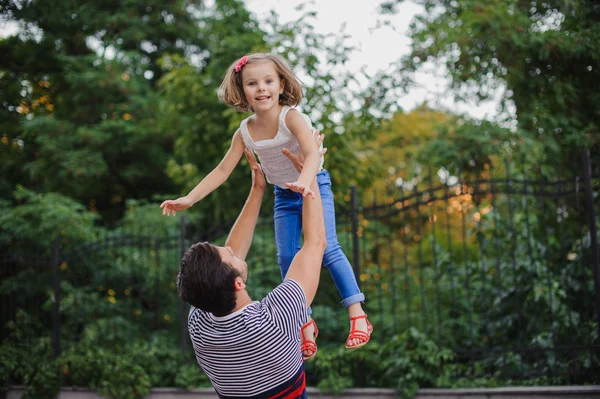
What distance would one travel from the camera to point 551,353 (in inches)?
202

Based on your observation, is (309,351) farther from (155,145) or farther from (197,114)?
(155,145)

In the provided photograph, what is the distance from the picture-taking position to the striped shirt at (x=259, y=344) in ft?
6.23

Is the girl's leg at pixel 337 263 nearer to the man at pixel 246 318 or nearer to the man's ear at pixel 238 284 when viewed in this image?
the man at pixel 246 318

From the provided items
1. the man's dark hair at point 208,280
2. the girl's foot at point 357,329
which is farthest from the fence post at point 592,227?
the man's dark hair at point 208,280

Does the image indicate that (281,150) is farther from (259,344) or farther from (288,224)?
(259,344)

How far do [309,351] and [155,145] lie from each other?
8.52 m

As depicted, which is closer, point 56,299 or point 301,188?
point 301,188

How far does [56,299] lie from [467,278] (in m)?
4.43

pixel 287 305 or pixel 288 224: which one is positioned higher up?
pixel 288 224

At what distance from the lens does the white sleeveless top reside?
2.29 m

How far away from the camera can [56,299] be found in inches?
270

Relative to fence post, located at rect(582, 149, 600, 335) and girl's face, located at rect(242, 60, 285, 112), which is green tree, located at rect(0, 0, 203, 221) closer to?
fence post, located at rect(582, 149, 600, 335)

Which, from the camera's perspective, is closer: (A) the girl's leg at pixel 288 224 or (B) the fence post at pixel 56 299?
(A) the girl's leg at pixel 288 224

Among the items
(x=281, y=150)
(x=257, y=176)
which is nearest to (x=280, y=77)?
(x=281, y=150)
